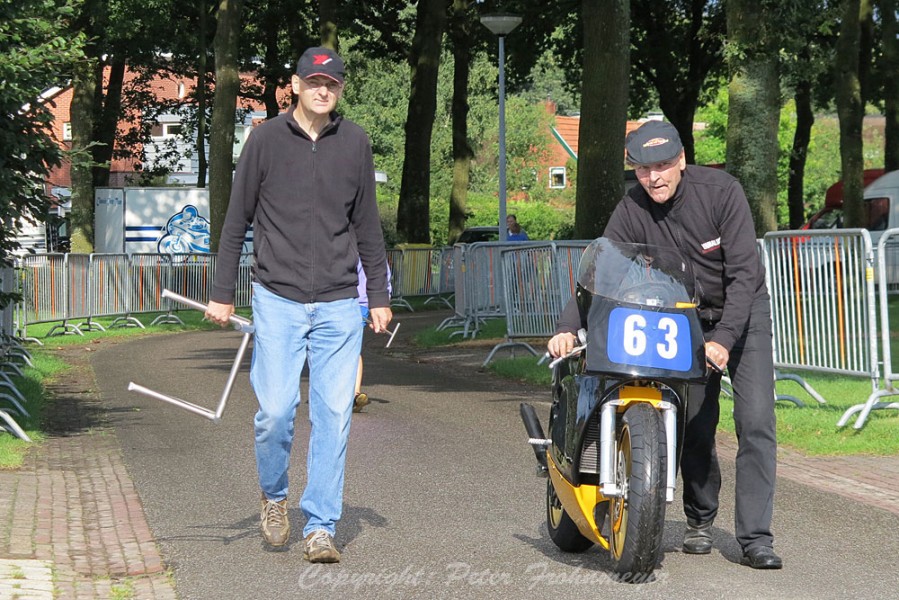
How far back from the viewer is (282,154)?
20.8 feet

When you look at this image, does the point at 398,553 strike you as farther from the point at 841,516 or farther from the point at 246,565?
the point at 841,516

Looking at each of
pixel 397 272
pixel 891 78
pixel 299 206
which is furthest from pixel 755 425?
pixel 891 78

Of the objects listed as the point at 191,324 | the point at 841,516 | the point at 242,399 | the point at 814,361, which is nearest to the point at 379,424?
the point at 242,399

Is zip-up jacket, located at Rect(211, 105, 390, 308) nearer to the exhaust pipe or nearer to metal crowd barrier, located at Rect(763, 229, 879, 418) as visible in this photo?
the exhaust pipe

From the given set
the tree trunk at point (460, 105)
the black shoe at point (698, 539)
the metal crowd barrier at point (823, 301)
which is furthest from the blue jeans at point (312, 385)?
the tree trunk at point (460, 105)

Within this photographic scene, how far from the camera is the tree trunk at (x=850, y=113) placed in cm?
3006

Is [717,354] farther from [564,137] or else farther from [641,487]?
[564,137]

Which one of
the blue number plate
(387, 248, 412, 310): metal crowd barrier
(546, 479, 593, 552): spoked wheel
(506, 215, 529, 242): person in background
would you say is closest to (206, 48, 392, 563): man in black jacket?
(546, 479, 593, 552): spoked wheel

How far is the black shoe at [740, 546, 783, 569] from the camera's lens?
20.0 feet

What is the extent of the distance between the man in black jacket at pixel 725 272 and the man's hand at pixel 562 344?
2cm

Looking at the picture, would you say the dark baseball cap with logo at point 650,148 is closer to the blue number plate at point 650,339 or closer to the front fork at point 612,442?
the blue number plate at point 650,339

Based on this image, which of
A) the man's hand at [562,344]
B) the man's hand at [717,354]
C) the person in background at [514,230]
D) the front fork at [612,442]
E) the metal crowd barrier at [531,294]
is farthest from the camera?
the person in background at [514,230]

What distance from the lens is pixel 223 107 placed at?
29.6 meters

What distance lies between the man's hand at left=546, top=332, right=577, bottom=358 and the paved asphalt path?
940 mm
